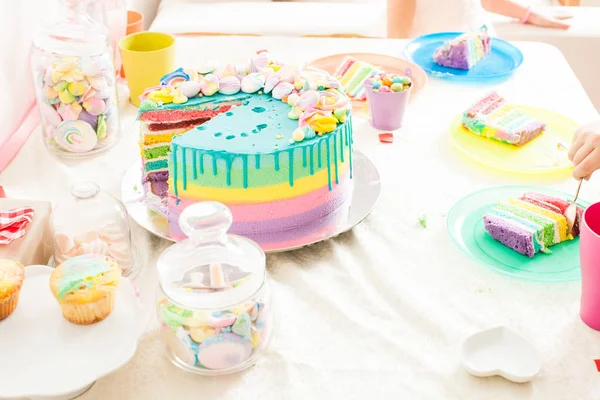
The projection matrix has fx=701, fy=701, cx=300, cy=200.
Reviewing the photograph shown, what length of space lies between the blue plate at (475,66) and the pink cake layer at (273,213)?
0.77 meters

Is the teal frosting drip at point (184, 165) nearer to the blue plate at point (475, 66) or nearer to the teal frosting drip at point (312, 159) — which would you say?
the teal frosting drip at point (312, 159)

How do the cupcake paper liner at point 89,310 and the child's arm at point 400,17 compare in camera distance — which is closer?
the cupcake paper liner at point 89,310

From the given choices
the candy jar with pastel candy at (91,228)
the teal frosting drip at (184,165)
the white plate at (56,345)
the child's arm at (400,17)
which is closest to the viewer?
the white plate at (56,345)

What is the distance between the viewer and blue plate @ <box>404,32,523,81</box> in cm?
194

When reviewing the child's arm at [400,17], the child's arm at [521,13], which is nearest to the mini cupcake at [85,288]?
the child's arm at [400,17]

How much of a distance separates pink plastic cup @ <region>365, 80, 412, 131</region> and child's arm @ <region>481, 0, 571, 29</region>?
5.08 feet

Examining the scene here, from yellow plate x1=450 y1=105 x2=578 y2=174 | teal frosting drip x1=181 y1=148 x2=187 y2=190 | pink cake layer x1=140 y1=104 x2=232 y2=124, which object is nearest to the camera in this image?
teal frosting drip x1=181 y1=148 x2=187 y2=190

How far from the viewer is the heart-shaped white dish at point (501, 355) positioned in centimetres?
100

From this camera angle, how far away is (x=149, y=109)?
1.40m

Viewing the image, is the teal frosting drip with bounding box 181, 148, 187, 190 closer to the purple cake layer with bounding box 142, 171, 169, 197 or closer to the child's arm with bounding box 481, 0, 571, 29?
the purple cake layer with bounding box 142, 171, 169, 197

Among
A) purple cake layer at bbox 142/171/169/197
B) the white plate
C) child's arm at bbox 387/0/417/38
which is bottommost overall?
child's arm at bbox 387/0/417/38

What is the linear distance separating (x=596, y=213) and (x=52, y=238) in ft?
2.86

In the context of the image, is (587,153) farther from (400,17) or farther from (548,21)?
(548,21)

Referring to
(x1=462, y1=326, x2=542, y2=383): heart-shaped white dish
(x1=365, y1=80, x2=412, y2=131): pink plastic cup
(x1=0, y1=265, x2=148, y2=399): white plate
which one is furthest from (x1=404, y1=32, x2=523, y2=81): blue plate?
(x1=0, y1=265, x2=148, y2=399): white plate
